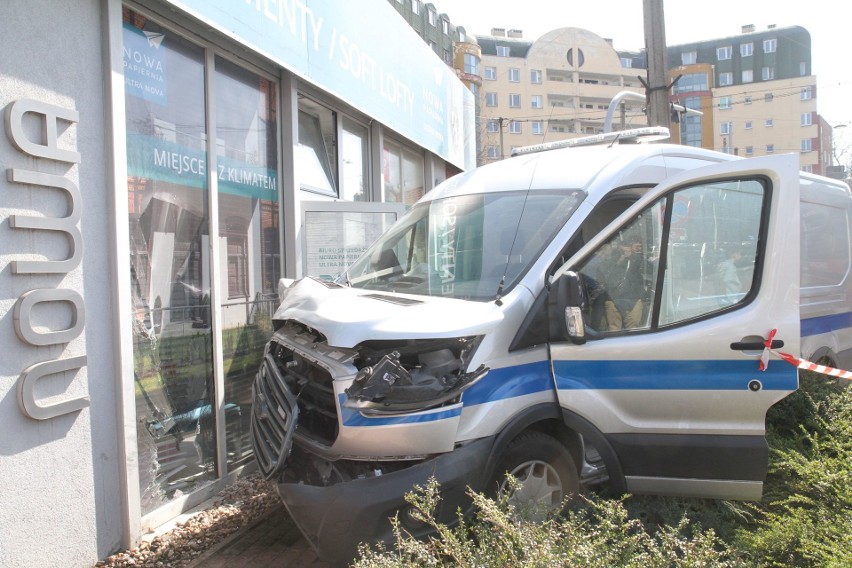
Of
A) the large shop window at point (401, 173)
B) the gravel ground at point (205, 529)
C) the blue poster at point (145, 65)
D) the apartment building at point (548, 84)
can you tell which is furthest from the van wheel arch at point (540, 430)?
the apartment building at point (548, 84)

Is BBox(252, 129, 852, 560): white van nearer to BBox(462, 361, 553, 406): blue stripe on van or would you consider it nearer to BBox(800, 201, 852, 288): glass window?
BBox(462, 361, 553, 406): blue stripe on van

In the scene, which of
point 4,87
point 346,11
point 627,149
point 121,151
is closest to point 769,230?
point 627,149

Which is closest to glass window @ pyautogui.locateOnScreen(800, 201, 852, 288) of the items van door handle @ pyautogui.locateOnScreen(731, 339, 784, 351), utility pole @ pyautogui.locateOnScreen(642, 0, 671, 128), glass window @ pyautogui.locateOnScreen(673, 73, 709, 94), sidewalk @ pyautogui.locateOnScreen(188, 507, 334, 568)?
van door handle @ pyautogui.locateOnScreen(731, 339, 784, 351)

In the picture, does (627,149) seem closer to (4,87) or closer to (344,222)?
(344,222)

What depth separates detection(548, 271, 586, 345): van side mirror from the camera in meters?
3.45

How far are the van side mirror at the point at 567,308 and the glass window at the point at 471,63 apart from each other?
6001 centimetres

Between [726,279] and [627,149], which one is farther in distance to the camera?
[627,149]

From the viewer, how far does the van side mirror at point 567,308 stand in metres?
3.45

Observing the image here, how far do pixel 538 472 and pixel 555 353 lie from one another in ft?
2.17

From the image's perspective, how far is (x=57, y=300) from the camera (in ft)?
11.8

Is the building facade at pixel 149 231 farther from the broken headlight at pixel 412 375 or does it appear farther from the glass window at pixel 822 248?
the glass window at pixel 822 248

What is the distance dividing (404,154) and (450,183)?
5251 mm

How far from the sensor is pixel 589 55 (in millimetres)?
69188

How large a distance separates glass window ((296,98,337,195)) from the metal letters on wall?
3.17 m
